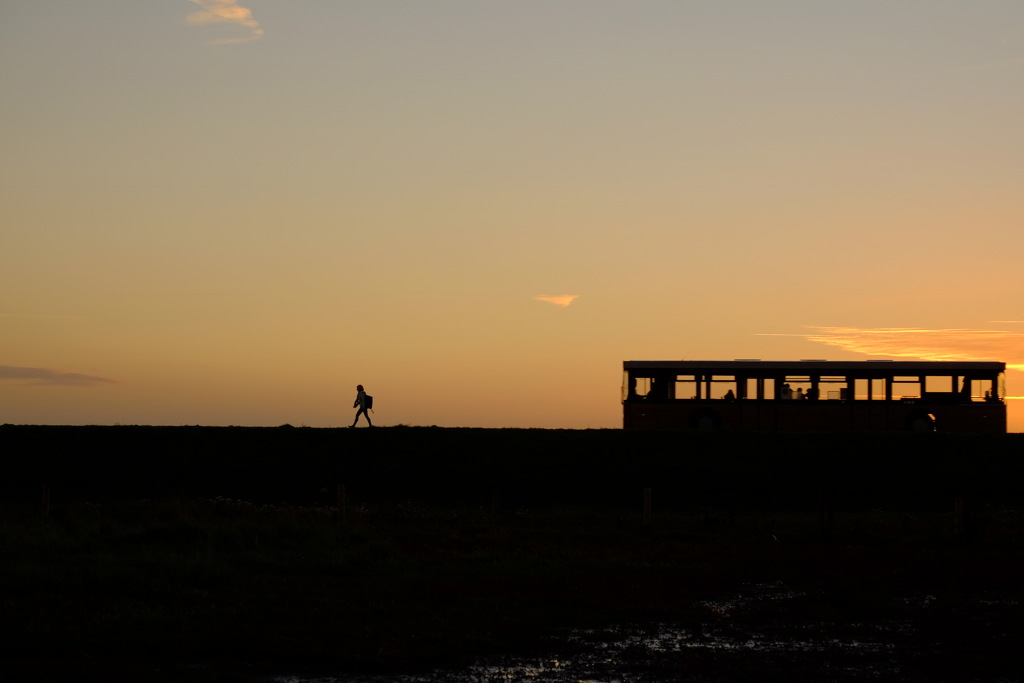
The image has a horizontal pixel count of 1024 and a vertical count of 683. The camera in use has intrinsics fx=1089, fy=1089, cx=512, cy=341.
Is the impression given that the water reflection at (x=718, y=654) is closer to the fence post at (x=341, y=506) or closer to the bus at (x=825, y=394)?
the fence post at (x=341, y=506)

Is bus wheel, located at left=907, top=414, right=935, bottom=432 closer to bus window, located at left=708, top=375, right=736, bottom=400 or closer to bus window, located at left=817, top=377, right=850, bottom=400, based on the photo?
bus window, located at left=817, top=377, right=850, bottom=400

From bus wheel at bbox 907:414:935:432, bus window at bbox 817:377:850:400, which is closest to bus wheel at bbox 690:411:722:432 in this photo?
bus window at bbox 817:377:850:400

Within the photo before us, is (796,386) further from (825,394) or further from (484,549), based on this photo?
(484,549)

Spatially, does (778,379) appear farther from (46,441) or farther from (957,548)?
(46,441)

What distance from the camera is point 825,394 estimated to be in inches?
1768

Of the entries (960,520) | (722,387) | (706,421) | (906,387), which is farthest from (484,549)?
(906,387)

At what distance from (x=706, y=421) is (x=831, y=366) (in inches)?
219

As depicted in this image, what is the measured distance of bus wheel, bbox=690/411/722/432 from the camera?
45688mm

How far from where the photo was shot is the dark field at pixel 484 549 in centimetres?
1418

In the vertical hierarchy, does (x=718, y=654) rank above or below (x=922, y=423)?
below

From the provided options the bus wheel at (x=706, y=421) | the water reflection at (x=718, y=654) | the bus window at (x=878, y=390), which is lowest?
the water reflection at (x=718, y=654)

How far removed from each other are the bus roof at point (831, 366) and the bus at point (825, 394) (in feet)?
0.13

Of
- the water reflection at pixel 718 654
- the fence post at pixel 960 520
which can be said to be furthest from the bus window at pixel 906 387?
the water reflection at pixel 718 654

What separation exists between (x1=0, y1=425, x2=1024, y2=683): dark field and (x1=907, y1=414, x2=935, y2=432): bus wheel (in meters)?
2.88
